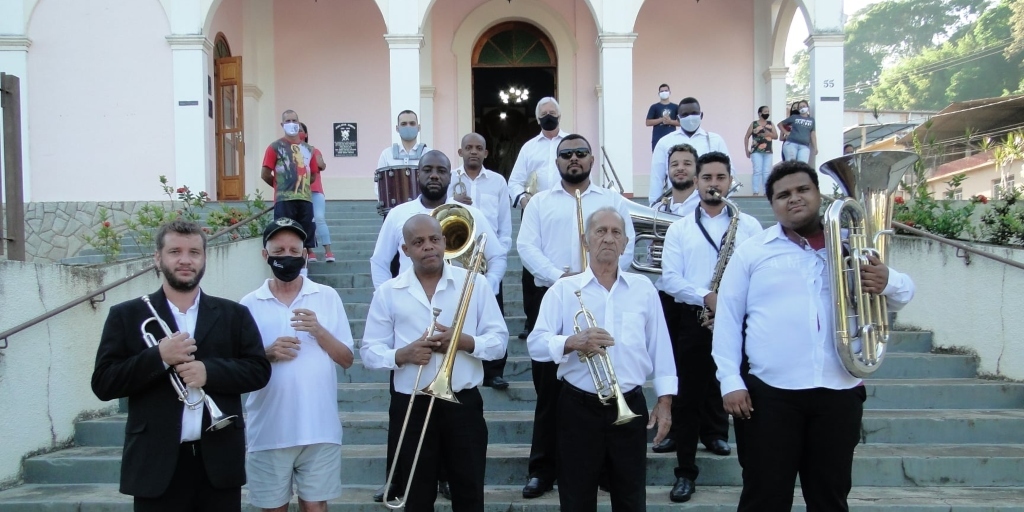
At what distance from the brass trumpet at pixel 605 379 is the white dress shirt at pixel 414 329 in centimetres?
47

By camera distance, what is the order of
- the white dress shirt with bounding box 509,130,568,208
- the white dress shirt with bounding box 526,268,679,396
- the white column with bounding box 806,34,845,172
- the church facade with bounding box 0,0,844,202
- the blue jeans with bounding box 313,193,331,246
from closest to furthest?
the white dress shirt with bounding box 526,268,679,396, the white dress shirt with bounding box 509,130,568,208, the blue jeans with bounding box 313,193,331,246, the church facade with bounding box 0,0,844,202, the white column with bounding box 806,34,845,172

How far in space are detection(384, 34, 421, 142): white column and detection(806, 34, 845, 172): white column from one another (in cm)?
651

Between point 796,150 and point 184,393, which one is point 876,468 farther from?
point 796,150

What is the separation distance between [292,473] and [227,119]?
12.2m

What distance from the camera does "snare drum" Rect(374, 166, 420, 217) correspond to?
7.61 metres

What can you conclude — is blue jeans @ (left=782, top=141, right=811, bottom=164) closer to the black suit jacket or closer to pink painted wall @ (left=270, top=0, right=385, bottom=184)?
pink painted wall @ (left=270, top=0, right=385, bottom=184)

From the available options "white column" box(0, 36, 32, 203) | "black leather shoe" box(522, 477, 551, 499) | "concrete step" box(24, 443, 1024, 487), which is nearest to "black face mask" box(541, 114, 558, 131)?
"concrete step" box(24, 443, 1024, 487)

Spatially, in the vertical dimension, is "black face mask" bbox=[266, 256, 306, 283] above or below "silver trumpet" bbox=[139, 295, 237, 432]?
above

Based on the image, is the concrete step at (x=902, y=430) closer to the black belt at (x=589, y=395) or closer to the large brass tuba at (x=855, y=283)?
the black belt at (x=589, y=395)

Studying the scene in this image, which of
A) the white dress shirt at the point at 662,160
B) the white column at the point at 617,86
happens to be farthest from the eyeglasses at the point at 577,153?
the white column at the point at 617,86

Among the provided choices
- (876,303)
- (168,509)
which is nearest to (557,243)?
(876,303)

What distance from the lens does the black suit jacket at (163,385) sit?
11.8 ft

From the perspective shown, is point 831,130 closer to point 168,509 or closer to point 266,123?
point 266,123

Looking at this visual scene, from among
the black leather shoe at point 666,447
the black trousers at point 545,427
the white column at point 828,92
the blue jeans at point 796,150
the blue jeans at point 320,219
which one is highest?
the white column at point 828,92
